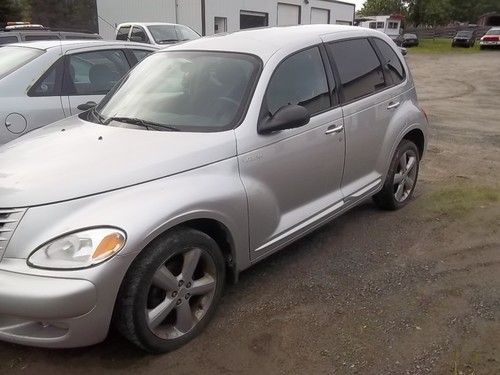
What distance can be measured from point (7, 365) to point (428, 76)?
2054cm

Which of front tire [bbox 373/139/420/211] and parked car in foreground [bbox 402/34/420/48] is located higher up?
front tire [bbox 373/139/420/211]

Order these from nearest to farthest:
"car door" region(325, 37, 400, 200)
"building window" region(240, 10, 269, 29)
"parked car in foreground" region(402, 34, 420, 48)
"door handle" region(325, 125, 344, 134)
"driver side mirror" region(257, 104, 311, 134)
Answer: "driver side mirror" region(257, 104, 311, 134), "door handle" region(325, 125, 344, 134), "car door" region(325, 37, 400, 200), "building window" region(240, 10, 269, 29), "parked car in foreground" region(402, 34, 420, 48)

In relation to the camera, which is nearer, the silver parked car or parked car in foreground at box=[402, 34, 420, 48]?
the silver parked car

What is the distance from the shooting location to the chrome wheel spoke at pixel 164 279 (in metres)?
2.85

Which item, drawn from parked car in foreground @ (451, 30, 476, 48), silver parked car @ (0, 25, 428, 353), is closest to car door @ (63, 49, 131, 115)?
silver parked car @ (0, 25, 428, 353)

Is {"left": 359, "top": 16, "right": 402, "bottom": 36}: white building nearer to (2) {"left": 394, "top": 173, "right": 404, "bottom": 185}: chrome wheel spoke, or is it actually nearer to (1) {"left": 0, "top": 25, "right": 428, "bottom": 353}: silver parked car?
(2) {"left": 394, "top": 173, "right": 404, "bottom": 185}: chrome wheel spoke

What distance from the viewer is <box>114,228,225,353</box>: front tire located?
9.07 feet

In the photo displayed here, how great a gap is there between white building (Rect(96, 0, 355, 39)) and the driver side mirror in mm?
17910

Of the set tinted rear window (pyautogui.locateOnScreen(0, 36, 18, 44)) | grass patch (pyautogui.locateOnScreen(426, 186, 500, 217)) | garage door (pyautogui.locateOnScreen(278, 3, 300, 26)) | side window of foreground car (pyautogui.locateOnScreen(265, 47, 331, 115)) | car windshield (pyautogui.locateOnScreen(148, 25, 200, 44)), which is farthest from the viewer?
garage door (pyautogui.locateOnScreen(278, 3, 300, 26))

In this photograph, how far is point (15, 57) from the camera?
18.6 ft

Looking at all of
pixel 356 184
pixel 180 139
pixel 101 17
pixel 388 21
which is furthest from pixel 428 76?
pixel 388 21

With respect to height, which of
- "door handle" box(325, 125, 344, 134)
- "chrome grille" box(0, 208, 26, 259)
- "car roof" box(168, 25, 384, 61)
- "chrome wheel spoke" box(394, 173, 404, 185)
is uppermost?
"car roof" box(168, 25, 384, 61)

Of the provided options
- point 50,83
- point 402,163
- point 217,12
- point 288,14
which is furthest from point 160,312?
point 288,14

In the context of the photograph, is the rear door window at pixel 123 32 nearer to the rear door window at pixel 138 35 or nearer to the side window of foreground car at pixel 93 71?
the rear door window at pixel 138 35
